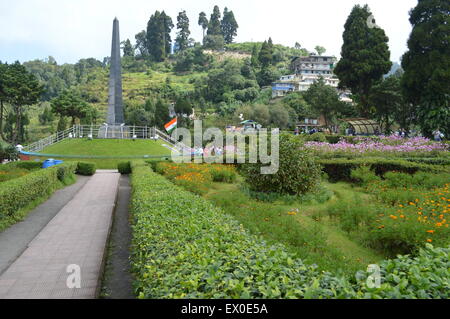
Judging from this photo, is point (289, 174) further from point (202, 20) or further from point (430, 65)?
point (202, 20)

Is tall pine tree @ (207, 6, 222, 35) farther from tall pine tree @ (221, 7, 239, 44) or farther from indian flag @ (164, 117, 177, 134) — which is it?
indian flag @ (164, 117, 177, 134)

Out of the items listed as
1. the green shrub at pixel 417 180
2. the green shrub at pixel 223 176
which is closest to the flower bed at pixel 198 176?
the green shrub at pixel 223 176

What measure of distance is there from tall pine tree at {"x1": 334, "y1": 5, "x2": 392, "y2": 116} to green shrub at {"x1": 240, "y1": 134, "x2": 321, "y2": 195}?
26.2 meters

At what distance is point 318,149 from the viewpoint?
60.1ft

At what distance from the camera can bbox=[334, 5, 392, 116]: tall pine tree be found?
3300cm

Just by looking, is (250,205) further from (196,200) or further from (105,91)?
(105,91)

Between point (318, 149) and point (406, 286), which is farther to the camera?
point (318, 149)

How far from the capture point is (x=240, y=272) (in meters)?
3.08

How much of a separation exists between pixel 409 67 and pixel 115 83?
1031 inches

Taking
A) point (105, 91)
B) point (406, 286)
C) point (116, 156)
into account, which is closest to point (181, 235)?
point (406, 286)

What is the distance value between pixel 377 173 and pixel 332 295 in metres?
12.3

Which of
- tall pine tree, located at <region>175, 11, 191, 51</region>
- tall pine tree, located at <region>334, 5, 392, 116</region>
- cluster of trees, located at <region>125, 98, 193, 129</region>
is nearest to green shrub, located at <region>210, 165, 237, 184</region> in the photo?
tall pine tree, located at <region>334, 5, 392, 116</region>

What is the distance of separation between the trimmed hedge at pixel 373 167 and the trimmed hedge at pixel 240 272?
391 inches

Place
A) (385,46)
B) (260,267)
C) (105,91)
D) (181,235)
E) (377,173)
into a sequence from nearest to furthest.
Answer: (260,267), (181,235), (377,173), (385,46), (105,91)
